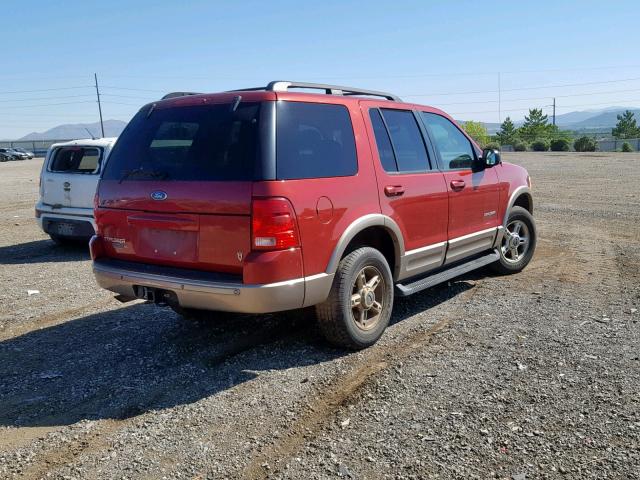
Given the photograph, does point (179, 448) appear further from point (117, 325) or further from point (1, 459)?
point (117, 325)

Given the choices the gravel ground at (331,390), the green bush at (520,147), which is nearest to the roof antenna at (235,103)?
the gravel ground at (331,390)

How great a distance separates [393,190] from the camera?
516cm

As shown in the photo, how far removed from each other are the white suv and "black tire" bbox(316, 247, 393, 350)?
5632mm

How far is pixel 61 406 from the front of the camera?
4.11 metres

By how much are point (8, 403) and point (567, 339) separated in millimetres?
4303

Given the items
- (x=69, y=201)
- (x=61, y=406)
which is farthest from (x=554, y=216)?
(x=61, y=406)

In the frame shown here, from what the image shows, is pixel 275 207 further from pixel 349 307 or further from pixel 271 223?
pixel 349 307

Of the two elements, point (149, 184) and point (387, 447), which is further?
point (149, 184)

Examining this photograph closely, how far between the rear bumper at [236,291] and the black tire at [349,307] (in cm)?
13

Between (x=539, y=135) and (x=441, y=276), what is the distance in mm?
78876

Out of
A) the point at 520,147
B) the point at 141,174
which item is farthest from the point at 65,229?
the point at 520,147

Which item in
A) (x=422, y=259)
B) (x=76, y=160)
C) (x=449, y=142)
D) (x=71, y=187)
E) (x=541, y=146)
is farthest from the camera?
(x=541, y=146)

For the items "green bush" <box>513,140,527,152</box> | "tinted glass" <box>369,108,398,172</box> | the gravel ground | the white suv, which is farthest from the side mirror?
"green bush" <box>513,140,527,152</box>

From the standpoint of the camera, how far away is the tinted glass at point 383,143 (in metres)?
5.22
